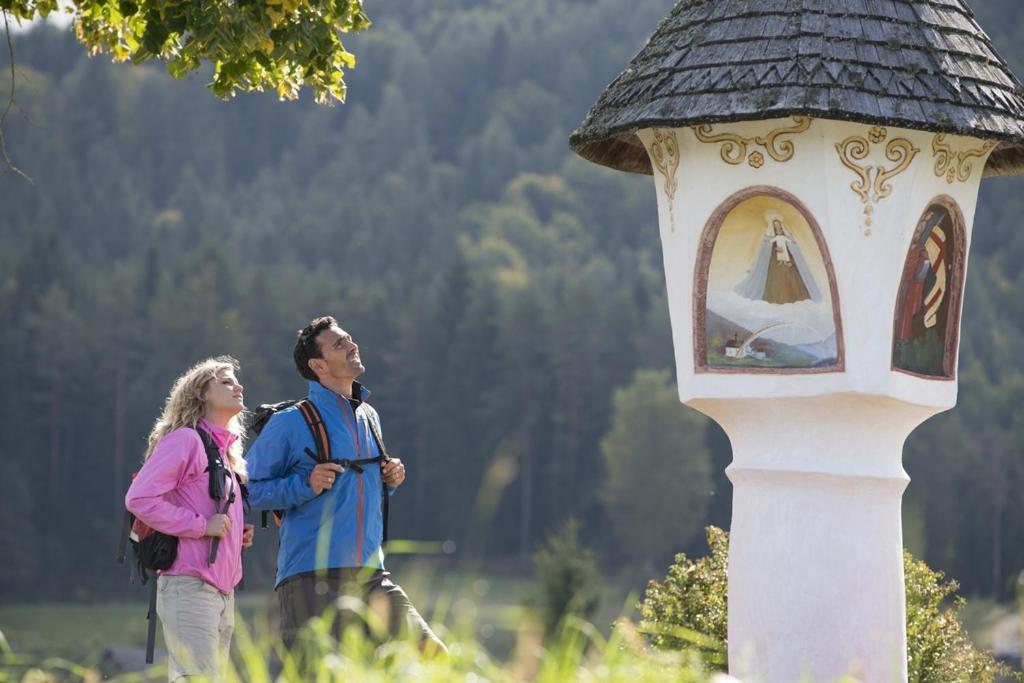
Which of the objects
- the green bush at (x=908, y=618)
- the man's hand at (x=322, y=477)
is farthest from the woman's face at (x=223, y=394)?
the green bush at (x=908, y=618)

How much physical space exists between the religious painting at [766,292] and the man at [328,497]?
2.48m

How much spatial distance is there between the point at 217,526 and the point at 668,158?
3751mm

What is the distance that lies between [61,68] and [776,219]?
416 ft

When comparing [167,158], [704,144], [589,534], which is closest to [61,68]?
[167,158]

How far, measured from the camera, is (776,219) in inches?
381

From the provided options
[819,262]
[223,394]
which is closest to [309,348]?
[223,394]

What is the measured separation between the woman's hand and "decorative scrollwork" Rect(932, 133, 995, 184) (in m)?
4.32

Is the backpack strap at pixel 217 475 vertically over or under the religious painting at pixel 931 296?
under

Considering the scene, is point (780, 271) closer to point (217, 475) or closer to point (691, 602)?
point (691, 602)

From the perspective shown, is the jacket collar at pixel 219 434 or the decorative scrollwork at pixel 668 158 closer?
the jacket collar at pixel 219 434

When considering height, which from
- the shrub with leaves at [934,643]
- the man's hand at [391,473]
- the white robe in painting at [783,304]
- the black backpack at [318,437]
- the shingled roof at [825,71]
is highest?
the shingled roof at [825,71]

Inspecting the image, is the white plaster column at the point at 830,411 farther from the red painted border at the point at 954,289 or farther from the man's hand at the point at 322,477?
the man's hand at the point at 322,477

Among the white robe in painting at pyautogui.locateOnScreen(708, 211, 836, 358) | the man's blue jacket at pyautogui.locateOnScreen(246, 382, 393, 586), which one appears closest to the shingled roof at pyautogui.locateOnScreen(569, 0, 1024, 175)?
the white robe in painting at pyautogui.locateOnScreen(708, 211, 836, 358)

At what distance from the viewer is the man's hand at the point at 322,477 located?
301 inches
